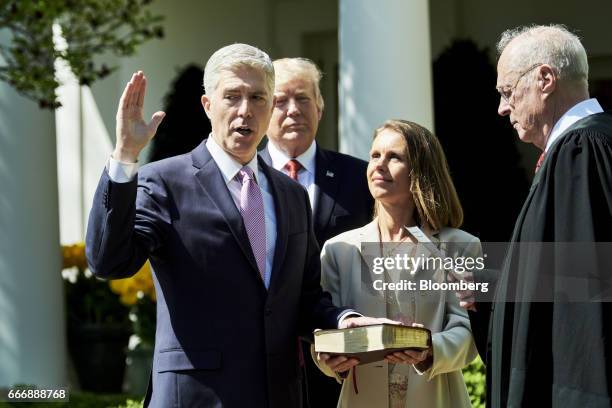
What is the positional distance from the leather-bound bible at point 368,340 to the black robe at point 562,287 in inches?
12.8

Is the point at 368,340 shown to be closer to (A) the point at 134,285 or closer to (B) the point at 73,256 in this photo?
(A) the point at 134,285

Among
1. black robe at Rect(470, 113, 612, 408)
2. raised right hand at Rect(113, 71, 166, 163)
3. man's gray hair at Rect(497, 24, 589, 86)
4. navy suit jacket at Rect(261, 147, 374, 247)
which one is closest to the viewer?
black robe at Rect(470, 113, 612, 408)

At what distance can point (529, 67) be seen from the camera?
12.0 feet

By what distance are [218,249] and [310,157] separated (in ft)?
5.49

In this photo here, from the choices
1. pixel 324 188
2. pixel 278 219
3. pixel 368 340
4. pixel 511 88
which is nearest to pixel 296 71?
pixel 324 188

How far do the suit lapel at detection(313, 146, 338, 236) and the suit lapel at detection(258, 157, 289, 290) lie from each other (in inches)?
35.5

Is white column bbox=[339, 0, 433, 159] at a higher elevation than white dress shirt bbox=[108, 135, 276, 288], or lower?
higher

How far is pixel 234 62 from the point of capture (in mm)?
3793

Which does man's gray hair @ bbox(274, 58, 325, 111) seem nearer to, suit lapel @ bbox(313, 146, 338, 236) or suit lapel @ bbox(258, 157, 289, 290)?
suit lapel @ bbox(313, 146, 338, 236)

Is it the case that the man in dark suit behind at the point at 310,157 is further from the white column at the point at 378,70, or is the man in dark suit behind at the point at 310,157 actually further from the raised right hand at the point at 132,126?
the white column at the point at 378,70

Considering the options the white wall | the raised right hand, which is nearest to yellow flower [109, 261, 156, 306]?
the white wall

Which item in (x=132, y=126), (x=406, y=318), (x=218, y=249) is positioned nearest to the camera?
(x=132, y=126)

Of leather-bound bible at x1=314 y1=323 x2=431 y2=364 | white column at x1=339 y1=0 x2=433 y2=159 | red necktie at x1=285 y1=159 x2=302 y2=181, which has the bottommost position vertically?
leather-bound bible at x1=314 y1=323 x2=431 y2=364

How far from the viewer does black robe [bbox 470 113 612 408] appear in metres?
3.22
